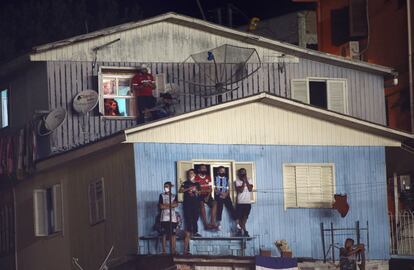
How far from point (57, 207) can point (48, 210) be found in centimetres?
71

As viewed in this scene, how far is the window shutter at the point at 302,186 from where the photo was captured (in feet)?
146

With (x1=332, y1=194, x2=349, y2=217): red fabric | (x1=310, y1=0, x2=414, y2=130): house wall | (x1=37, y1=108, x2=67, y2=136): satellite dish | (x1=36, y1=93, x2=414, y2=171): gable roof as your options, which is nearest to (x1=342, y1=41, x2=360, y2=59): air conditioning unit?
(x1=310, y1=0, x2=414, y2=130): house wall

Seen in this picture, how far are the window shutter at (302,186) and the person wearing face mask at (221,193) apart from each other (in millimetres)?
2365

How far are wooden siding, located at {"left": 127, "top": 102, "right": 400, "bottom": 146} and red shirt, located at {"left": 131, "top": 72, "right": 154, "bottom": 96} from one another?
187 inches

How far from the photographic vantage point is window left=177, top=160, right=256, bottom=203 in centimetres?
4294

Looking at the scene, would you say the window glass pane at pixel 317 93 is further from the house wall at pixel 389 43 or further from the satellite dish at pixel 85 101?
the satellite dish at pixel 85 101

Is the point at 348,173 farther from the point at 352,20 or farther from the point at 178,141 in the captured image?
the point at 352,20

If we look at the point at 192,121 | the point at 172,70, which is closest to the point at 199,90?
the point at 172,70

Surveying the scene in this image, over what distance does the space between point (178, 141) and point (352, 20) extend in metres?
13.8

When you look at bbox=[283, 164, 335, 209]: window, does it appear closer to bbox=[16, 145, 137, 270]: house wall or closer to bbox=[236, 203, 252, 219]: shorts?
bbox=[236, 203, 252, 219]: shorts

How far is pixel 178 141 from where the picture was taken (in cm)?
4306

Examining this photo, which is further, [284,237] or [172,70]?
[172,70]

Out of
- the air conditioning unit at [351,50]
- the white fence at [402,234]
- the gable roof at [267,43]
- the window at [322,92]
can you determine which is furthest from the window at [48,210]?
the air conditioning unit at [351,50]

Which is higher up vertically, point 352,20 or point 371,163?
point 352,20
